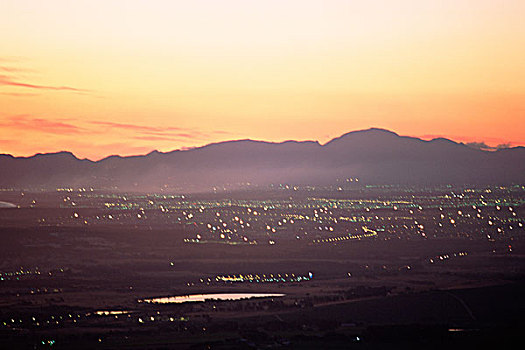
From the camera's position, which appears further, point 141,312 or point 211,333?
point 141,312

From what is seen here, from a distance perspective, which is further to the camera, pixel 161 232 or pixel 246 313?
pixel 161 232

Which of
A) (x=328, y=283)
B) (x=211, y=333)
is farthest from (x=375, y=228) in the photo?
(x=211, y=333)

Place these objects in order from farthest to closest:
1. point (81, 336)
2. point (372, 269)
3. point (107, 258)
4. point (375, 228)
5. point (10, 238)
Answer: point (375, 228), point (10, 238), point (107, 258), point (372, 269), point (81, 336)

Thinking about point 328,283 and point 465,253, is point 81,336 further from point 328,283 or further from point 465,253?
point 465,253

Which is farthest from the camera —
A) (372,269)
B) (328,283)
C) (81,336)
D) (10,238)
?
(10,238)

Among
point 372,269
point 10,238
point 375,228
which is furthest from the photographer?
point 375,228

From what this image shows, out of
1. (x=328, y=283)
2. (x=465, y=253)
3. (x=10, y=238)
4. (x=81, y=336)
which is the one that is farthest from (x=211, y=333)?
(x=10, y=238)

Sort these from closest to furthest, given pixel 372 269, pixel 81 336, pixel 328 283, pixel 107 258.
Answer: pixel 81 336 < pixel 328 283 < pixel 372 269 < pixel 107 258

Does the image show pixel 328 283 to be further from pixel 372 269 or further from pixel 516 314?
pixel 516 314
